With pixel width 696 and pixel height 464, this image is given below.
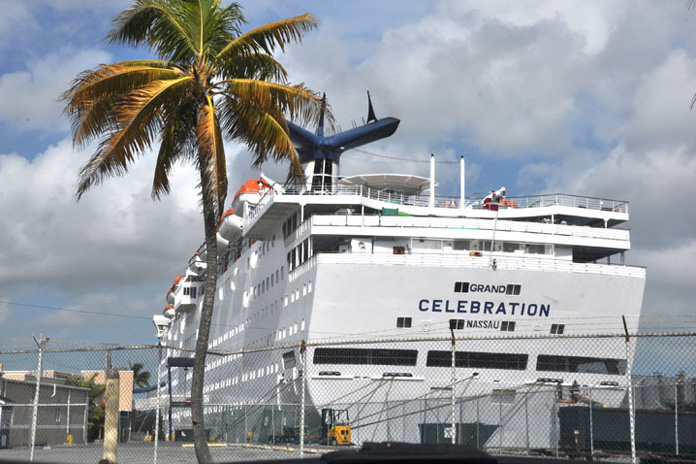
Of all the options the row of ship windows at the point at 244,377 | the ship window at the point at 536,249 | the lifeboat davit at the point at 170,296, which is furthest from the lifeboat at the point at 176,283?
the ship window at the point at 536,249

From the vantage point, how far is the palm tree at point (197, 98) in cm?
1426

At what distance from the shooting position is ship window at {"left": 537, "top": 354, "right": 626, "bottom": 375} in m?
32.0

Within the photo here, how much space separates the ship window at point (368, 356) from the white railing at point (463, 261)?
305cm

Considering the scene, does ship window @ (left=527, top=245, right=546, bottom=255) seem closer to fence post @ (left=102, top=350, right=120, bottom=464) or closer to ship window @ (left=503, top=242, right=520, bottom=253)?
ship window @ (left=503, top=242, right=520, bottom=253)

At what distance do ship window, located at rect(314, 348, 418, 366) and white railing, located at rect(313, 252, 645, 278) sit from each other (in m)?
3.05

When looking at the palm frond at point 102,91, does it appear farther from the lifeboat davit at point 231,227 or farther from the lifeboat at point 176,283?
the lifeboat at point 176,283

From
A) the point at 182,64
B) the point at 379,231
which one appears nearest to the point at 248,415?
the point at 379,231

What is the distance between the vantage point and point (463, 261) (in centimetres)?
3089

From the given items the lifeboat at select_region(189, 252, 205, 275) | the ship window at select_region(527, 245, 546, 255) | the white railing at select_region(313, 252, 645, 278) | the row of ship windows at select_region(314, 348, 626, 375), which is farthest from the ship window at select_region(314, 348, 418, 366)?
the lifeboat at select_region(189, 252, 205, 275)

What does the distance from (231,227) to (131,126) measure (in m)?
36.0

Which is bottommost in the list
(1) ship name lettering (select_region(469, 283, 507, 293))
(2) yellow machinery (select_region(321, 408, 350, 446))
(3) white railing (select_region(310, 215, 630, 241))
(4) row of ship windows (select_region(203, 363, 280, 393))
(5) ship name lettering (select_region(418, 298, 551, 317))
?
(2) yellow machinery (select_region(321, 408, 350, 446))

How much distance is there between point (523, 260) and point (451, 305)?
3.20 meters

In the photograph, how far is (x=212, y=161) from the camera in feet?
46.5

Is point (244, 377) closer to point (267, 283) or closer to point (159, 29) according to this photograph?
point (267, 283)
